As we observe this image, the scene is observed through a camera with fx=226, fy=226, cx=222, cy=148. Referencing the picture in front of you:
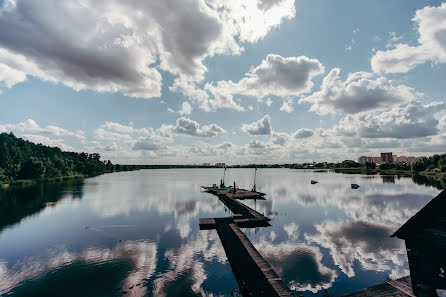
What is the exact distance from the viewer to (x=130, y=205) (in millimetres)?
59250

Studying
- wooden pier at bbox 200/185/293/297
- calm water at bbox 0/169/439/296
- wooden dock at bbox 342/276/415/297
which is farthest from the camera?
calm water at bbox 0/169/439/296

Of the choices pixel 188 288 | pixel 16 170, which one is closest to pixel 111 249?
pixel 188 288

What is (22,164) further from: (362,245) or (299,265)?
(362,245)

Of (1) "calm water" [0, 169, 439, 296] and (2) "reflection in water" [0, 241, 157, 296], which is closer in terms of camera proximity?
(2) "reflection in water" [0, 241, 157, 296]

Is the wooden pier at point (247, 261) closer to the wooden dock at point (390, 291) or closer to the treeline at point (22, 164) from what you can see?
the wooden dock at point (390, 291)

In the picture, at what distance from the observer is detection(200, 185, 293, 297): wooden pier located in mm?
17625

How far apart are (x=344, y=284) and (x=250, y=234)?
1650 cm

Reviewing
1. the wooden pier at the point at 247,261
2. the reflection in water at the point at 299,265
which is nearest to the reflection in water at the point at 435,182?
the reflection in water at the point at 299,265

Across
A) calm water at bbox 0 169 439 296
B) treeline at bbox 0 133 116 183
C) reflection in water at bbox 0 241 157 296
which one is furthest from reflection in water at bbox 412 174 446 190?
treeline at bbox 0 133 116 183

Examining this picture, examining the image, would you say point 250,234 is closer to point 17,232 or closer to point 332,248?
point 332,248

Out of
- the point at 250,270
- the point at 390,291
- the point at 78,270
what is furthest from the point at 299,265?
the point at 78,270

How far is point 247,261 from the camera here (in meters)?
22.9

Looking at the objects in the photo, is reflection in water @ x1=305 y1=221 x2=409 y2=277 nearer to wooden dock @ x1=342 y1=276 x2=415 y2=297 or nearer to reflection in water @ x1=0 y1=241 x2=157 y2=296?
wooden dock @ x1=342 y1=276 x2=415 y2=297

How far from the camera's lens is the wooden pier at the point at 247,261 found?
694 inches
